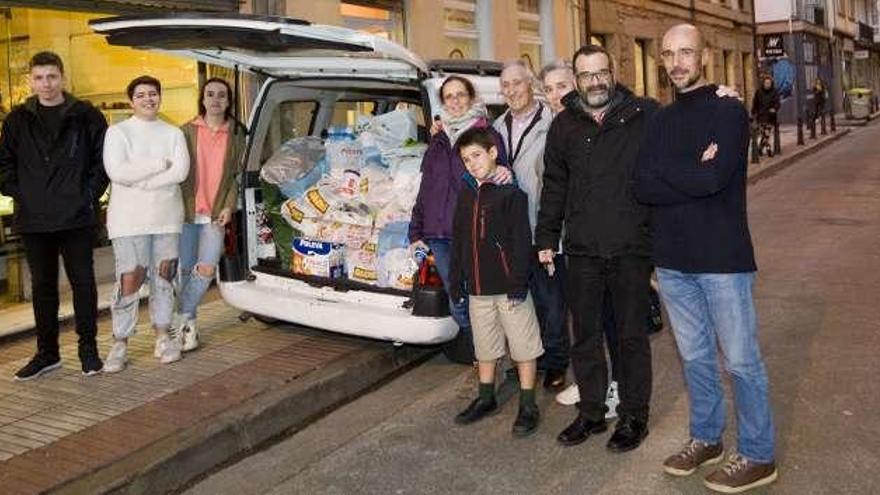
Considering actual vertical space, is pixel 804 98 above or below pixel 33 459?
above

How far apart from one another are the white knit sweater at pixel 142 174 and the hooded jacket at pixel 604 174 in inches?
98.7

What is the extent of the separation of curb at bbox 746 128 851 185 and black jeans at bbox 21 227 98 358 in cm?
1365

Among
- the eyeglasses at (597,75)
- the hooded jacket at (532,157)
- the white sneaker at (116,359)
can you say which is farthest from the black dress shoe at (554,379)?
the white sneaker at (116,359)

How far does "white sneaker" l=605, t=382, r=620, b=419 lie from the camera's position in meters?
4.75

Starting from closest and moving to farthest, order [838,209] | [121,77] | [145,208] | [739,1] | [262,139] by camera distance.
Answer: [145,208]
[262,139]
[121,77]
[838,209]
[739,1]

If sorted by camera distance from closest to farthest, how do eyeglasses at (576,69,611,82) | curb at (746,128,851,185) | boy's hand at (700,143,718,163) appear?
boy's hand at (700,143,718,163), eyeglasses at (576,69,611,82), curb at (746,128,851,185)

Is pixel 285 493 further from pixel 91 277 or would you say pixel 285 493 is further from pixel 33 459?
pixel 91 277

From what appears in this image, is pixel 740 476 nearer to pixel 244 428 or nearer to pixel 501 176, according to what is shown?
pixel 501 176

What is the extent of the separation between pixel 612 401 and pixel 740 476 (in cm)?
104

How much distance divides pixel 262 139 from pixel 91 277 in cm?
154

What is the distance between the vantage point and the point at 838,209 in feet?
41.7

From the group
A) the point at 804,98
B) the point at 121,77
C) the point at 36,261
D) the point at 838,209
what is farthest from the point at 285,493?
the point at 804,98

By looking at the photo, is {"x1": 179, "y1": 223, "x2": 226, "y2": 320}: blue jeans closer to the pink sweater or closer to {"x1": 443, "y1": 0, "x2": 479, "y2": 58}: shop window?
the pink sweater

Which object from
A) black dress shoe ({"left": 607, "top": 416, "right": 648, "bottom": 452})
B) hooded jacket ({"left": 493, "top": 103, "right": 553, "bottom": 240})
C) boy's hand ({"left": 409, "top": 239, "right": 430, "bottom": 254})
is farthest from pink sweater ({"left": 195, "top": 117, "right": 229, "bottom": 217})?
black dress shoe ({"left": 607, "top": 416, "right": 648, "bottom": 452})
